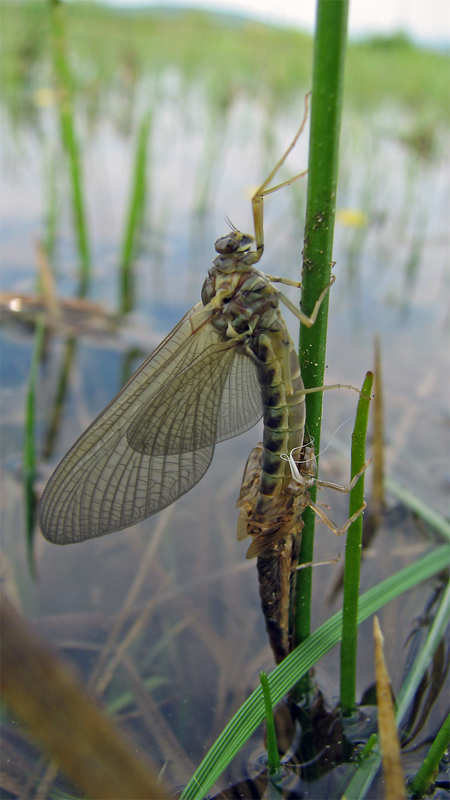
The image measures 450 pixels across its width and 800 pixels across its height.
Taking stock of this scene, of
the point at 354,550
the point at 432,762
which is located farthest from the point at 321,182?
the point at 432,762

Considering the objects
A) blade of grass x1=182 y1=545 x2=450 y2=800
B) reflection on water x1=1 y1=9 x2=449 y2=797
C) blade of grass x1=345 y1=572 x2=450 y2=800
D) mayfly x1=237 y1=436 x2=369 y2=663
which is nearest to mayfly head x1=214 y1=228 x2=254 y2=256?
mayfly x1=237 y1=436 x2=369 y2=663

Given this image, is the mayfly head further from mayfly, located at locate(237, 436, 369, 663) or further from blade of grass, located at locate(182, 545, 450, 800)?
blade of grass, located at locate(182, 545, 450, 800)

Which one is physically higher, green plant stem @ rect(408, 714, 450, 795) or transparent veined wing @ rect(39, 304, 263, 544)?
transparent veined wing @ rect(39, 304, 263, 544)

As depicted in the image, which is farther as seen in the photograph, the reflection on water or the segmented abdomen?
the reflection on water

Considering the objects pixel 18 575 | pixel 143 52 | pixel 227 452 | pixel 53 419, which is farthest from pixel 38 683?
pixel 143 52

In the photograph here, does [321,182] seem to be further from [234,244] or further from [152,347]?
[152,347]
